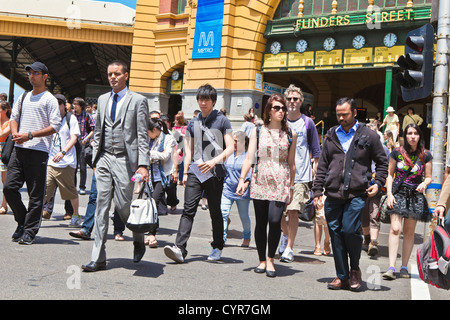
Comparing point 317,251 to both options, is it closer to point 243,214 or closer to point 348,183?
point 243,214

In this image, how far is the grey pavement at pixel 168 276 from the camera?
4.53 metres

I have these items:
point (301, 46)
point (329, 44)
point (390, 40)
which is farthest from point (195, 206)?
Answer: point (301, 46)

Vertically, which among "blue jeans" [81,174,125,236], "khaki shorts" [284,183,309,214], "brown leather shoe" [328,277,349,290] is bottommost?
"brown leather shoe" [328,277,349,290]

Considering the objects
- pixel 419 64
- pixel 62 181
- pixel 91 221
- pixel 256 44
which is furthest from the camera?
pixel 256 44

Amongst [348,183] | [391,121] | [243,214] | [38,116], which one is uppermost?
[391,121]

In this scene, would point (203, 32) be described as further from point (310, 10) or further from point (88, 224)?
point (88, 224)

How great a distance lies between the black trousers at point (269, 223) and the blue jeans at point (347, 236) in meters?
0.62

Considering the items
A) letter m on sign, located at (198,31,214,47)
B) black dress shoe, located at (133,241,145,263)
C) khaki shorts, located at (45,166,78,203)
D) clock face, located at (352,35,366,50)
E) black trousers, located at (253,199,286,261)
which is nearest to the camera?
black dress shoe, located at (133,241,145,263)

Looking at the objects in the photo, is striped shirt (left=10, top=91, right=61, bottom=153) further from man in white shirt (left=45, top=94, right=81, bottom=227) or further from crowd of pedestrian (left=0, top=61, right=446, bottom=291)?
man in white shirt (left=45, top=94, right=81, bottom=227)

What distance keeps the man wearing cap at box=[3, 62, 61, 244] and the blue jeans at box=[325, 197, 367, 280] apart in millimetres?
3475

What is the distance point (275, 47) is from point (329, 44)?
90.7 inches

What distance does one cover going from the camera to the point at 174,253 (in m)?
5.73

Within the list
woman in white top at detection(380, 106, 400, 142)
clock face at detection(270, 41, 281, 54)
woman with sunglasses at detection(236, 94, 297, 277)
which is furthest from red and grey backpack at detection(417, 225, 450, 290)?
clock face at detection(270, 41, 281, 54)

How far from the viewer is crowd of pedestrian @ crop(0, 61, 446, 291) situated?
529 centimetres
